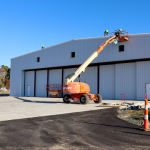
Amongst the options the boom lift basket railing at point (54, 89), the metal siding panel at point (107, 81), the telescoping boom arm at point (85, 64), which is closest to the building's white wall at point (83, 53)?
the metal siding panel at point (107, 81)

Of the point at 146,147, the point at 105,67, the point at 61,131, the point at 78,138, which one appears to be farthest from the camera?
the point at 105,67

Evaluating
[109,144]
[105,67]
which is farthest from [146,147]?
[105,67]

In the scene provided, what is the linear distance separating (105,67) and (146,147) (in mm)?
25960

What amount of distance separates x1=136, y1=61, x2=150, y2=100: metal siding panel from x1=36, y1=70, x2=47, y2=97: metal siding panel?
1932 centimetres

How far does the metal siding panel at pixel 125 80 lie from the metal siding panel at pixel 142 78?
0.80m

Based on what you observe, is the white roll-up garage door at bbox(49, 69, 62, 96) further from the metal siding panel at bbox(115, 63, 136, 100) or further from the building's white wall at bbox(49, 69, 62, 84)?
the metal siding panel at bbox(115, 63, 136, 100)

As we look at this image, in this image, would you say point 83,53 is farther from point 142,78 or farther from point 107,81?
point 142,78

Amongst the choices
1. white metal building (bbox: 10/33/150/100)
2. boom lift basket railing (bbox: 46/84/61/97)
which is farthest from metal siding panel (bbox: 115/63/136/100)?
boom lift basket railing (bbox: 46/84/61/97)

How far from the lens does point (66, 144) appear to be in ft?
17.6

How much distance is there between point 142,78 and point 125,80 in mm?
2587

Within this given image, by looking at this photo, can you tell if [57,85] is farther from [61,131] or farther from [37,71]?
[61,131]

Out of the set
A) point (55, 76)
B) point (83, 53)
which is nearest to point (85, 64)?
point (83, 53)

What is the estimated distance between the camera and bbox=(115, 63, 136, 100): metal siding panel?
2717cm

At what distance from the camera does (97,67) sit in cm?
3169
